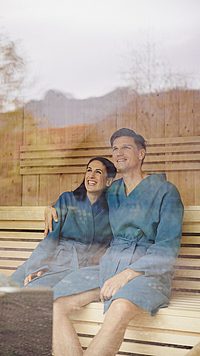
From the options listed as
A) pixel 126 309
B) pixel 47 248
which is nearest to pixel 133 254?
pixel 126 309

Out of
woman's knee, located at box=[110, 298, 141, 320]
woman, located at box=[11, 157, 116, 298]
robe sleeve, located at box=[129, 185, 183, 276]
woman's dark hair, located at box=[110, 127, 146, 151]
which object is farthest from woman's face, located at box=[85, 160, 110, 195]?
woman's knee, located at box=[110, 298, 141, 320]

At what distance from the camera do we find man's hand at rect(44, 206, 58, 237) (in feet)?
11.2

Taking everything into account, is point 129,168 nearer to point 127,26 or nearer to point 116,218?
point 116,218

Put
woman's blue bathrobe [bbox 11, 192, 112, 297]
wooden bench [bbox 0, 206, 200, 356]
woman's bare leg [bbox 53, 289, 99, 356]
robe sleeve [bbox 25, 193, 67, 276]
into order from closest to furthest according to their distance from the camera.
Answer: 1. wooden bench [bbox 0, 206, 200, 356]
2. woman's bare leg [bbox 53, 289, 99, 356]
3. woman's blue bathrobe [bbox 11, 192, 112, 297]
4. robe sleeve [bbox 25, 193, 67, 276]

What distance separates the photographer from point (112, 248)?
10.5ft

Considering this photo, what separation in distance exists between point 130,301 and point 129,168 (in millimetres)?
604

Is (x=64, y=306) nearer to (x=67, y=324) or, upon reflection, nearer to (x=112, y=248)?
(x=67, y=324)

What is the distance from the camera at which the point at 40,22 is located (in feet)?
11.5

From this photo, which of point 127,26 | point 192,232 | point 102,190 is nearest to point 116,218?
point 102,190

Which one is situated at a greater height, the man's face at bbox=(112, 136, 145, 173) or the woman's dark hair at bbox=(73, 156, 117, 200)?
the man's face at bbox=(112, 136, 145, 173)

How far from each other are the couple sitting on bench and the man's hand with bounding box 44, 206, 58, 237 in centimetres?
2

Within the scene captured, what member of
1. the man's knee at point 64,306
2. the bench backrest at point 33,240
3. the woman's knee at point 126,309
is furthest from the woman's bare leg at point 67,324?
the bench backrest at point 33,240

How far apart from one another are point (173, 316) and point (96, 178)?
2.38 ft

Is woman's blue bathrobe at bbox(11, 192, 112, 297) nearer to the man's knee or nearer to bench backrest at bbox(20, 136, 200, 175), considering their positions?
the man's knee
